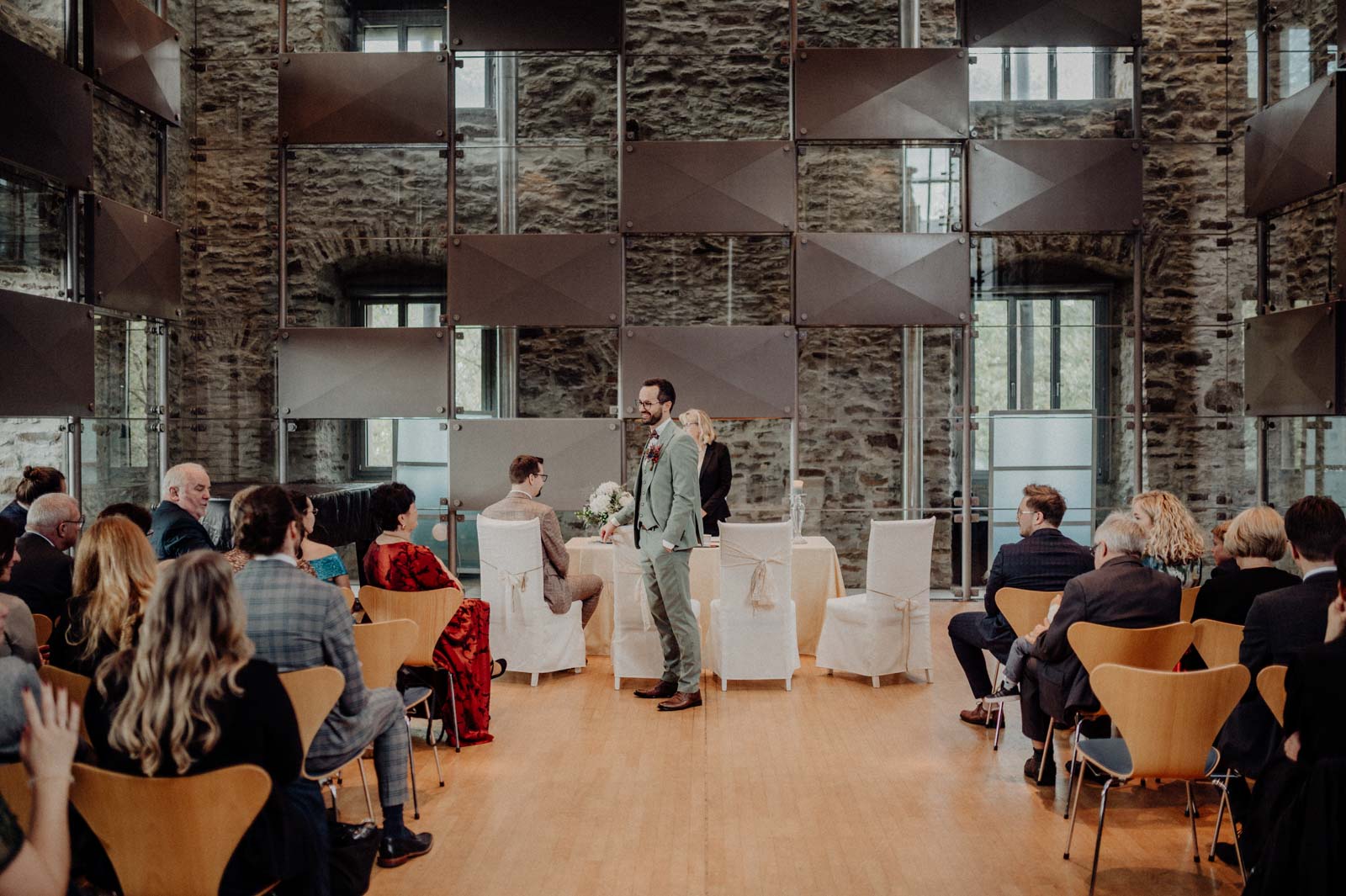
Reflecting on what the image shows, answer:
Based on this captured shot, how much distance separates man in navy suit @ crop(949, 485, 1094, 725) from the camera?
4.59 m

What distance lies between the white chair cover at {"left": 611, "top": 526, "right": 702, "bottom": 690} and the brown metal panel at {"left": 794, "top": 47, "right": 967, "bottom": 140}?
4.15 metres

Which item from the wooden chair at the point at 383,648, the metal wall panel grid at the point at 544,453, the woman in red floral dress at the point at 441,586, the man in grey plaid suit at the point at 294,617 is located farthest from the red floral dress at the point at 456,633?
the metal wall panel grid at the point at 544,453

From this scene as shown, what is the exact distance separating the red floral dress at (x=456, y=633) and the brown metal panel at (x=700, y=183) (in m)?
4.27

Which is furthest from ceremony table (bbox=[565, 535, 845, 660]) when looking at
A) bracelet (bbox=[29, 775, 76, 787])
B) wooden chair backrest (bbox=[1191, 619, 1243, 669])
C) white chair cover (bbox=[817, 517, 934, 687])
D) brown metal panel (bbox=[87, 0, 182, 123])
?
bracelet (bbox=[29, 775, 76, 787])

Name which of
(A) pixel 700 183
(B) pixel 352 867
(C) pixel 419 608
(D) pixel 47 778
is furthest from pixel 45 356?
(D) pixel 47 778

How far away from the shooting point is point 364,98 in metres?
8.41

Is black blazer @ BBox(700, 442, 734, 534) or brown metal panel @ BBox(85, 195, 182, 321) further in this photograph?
black blazer @ BBox(700, 442, 734, 534)

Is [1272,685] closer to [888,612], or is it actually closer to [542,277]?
[888,612]

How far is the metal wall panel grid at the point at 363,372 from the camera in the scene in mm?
8406

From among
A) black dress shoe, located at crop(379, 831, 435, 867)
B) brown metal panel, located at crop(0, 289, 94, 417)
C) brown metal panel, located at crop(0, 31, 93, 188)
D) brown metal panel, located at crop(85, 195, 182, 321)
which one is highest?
brown metal panel, located at crop(0, 31, 93, 188)

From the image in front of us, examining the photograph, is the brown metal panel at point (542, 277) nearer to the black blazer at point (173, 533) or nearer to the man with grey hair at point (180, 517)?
the man with grey hair at point (180, 517)

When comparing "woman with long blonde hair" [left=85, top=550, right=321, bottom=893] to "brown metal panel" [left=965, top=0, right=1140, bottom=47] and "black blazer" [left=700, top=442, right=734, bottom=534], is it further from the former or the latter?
"brown metal panel" [left=965, top=0, right=1140, bottom=47]

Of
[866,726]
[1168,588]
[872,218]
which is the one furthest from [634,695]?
[872,218]

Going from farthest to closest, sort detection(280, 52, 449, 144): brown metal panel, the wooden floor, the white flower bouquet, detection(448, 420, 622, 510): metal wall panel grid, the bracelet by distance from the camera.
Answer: detection(280, 52, 449, 144): brown metal panel < detection(448, 420, 622, 510): metal wall panel grid < the white flower bouquet < the wooden floor < the bracelet
